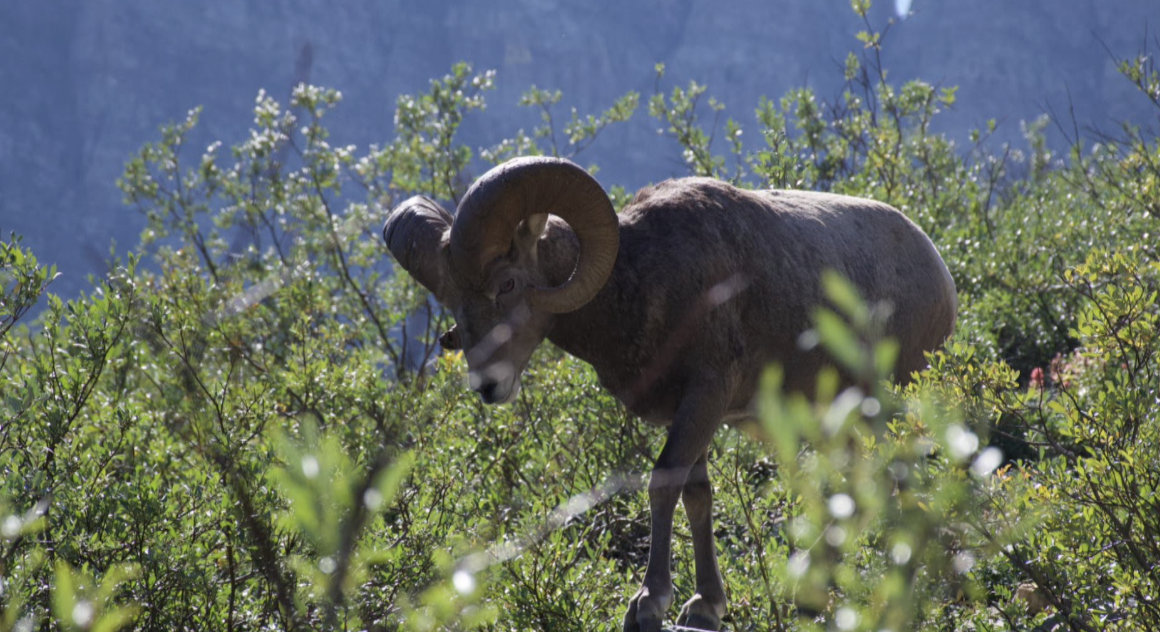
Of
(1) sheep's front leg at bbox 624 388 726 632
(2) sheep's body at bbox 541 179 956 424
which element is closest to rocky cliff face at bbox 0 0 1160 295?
(2) sheep's body at bbox 541 179 956 424

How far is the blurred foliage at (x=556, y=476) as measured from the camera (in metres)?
1.67

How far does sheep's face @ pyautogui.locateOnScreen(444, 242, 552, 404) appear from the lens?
13.1ft

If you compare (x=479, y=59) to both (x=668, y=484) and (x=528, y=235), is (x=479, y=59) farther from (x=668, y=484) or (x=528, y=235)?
(x=668, y=484)

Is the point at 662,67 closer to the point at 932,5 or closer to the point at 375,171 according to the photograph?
the point at 375,171

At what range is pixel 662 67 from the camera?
12.7 m

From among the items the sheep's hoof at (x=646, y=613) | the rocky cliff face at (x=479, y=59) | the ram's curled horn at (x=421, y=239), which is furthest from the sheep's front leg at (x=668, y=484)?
the rocky cliff face at (x=479, y=59)

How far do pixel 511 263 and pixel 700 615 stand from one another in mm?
1645

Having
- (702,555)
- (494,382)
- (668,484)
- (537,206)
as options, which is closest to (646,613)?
(668,484)

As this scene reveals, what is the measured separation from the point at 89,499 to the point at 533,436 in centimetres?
312

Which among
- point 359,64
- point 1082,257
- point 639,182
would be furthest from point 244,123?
point 1082,257

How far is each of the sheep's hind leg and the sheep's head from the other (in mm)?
953

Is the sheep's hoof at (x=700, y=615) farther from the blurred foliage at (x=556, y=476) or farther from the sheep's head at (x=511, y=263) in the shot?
the sheep's head at (x=511, y=263)

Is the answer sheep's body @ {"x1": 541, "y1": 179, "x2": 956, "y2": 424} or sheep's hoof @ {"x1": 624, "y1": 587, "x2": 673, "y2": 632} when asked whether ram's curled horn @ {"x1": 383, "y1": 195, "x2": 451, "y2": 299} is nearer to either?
sheep's body @ {"x1": 541, "y1": 179, "x2": 956, "y2": 424}

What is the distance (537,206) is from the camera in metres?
4.13
